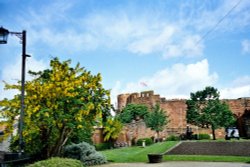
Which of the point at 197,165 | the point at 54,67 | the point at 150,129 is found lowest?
the point at 197,165

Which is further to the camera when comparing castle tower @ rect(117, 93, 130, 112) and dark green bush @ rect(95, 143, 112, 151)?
castle tower @ rect(117, 93, 130, 112)

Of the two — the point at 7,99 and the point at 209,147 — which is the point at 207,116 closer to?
the point at 209,147

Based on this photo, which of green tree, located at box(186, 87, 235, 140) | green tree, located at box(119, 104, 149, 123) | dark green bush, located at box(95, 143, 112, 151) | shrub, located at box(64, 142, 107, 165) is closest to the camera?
shrub, located at box(64, 142, 107, 165)

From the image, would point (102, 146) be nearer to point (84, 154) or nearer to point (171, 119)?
point (171, 119)

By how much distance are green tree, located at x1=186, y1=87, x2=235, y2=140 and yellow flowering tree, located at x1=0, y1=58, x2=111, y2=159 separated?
21488 millimetres

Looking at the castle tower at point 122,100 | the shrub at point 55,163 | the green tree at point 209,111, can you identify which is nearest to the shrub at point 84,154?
the shrub at point 55,163

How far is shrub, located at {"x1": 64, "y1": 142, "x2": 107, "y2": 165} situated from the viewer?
21125 mm

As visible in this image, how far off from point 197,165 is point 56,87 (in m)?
10.3

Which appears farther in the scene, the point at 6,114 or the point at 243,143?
the point at 243,143

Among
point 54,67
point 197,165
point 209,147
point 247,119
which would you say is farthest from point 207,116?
point 54,67

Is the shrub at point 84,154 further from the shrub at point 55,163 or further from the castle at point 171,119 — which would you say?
the castle at point 171,119

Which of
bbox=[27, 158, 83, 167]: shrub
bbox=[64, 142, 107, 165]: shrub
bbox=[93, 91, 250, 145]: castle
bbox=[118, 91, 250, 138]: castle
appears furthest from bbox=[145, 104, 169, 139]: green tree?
bbox=[27, 158, 83, 167]: shrub

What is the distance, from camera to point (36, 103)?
15570mm

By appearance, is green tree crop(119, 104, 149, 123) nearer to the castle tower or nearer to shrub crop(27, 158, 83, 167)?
the castle tower
